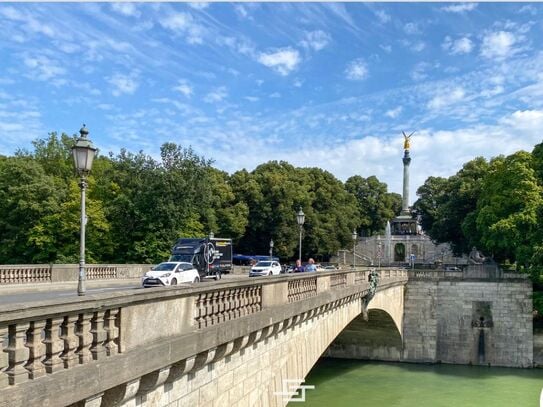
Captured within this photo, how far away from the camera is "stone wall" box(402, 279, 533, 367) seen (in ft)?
113

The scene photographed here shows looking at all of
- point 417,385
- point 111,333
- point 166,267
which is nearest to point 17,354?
point 111,333

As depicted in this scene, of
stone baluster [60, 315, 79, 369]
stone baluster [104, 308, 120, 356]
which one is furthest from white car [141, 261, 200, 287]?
stone baluster [60, 315, 79, 369]

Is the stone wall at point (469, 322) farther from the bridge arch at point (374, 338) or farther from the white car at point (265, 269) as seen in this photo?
the white car at point (265, 269)

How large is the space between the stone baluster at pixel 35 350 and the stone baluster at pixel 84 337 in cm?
48

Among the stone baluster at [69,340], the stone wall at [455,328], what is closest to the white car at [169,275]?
the stone wall at [455,328]

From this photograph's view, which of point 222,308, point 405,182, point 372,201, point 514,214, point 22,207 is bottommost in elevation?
point 222,308

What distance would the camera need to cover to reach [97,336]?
5.40 metres

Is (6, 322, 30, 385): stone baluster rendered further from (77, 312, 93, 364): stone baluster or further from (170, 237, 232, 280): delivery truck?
(170, 237, 232, 280): delivery truck

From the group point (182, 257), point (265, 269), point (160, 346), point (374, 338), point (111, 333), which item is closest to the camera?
point (111, 333)

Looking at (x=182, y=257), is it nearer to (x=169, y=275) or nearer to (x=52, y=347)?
(x=169, y=275)

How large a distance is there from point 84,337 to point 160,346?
1.18 m

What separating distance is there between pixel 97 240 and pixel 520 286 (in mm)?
29557

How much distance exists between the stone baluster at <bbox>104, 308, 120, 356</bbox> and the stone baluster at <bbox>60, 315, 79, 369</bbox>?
18.1 inches

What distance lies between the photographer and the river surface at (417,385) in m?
25.5
